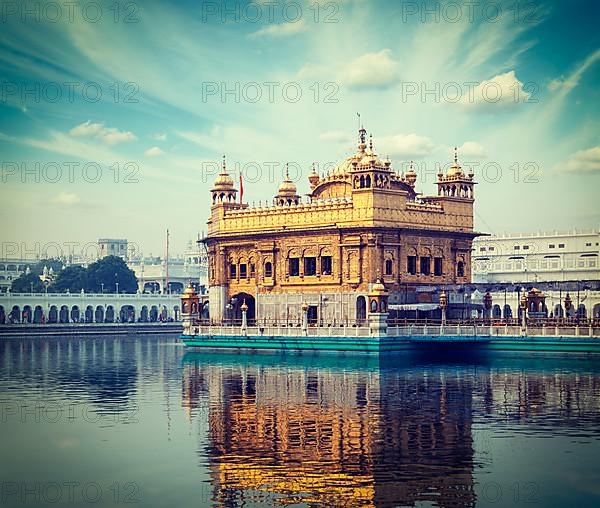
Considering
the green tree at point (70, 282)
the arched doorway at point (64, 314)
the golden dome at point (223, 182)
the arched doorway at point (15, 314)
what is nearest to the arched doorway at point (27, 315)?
the arched doorway at point (15, 314)

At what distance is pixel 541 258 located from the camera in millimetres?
127562

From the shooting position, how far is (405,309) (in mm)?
61375

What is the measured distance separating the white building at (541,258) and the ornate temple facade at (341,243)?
55.0 metres

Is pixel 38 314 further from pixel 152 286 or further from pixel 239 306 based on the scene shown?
pixel 239 306

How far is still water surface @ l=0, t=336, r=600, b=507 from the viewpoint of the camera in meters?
23.3

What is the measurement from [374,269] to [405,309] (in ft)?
10.1

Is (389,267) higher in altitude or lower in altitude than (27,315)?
higher

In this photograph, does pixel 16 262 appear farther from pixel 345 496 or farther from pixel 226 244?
pixel 345 496

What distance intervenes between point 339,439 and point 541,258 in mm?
102274

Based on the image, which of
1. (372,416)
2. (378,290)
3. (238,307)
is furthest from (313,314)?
(372,416)

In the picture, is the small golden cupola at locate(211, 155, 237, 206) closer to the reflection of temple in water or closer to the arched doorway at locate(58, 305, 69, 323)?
the reflection of temple in water

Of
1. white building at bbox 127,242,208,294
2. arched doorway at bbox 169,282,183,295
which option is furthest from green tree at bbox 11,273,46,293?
arched doorway at bbox 169,282,183,295

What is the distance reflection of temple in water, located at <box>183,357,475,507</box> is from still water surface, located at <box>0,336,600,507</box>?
6 cm

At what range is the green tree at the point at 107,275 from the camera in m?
128
